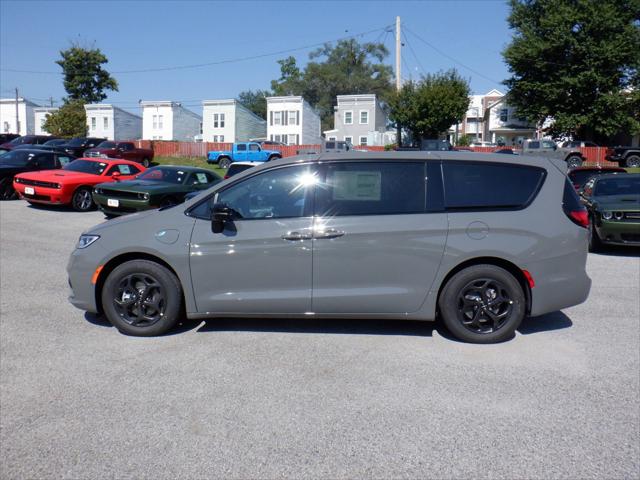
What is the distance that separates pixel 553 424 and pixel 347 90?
85849 millimetres

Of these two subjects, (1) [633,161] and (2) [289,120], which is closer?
(1) [633,161]

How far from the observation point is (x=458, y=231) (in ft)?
17.4

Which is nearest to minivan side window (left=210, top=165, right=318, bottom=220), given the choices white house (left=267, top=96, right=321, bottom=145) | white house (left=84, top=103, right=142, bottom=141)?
white house (left=267, top=96, right=321, bottom=145)

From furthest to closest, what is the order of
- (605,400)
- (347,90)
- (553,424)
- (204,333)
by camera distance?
(347,90) < (204,333) < (605,400) < (553,424)

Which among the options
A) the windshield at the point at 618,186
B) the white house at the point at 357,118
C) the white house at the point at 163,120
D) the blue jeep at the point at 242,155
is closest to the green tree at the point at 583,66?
the white house at the point at 357,118

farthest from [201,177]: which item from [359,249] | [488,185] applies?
[488,185]

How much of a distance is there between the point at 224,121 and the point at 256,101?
62144 mm

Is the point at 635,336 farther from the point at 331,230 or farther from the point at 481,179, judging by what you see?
the point at 331,230

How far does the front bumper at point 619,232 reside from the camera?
32.3 feet

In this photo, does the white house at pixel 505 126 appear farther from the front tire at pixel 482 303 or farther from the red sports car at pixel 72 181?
the front tire at pixel 482 303

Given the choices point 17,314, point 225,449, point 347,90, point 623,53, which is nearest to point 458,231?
point 225,449

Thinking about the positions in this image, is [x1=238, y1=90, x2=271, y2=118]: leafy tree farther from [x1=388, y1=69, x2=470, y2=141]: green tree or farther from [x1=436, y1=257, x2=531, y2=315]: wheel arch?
[x1=436, y1=257, x2=531, y2=315]: wheel arch

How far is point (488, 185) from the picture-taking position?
5.49 m

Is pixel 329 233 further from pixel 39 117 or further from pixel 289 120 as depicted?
pixel 39 117
